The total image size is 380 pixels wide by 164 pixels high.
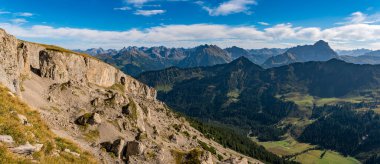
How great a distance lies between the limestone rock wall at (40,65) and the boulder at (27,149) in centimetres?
3286

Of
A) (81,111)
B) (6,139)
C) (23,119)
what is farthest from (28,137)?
(81,111)

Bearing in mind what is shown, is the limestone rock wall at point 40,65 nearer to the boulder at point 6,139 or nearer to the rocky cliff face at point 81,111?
the rocky cliff face at point 81,111

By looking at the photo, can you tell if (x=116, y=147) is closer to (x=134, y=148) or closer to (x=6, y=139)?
(x=134, y=148)

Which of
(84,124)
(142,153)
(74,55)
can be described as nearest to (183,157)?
(142,153)

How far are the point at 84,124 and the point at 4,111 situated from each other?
5419 cm

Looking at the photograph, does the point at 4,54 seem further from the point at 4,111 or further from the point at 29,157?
the point at 29,157

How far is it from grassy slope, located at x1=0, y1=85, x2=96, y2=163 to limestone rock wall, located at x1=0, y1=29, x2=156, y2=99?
21338 millimetres

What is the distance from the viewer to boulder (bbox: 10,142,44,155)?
3078 cm

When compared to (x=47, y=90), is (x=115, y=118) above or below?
below

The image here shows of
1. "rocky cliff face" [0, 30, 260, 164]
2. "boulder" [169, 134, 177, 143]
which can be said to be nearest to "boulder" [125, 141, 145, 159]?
"rocky cliff face" [0, 30, 260, 164]

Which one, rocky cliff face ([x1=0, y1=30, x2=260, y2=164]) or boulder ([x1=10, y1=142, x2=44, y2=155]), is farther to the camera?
rocky cliff face ([x1=0, y1=30, x2=260, y2=164])

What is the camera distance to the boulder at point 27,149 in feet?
101

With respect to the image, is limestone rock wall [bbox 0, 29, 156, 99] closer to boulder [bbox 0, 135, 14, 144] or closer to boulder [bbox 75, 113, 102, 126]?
boulder [bbox 75, 113, 102, 126]

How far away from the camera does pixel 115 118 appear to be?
11675 centimetres
